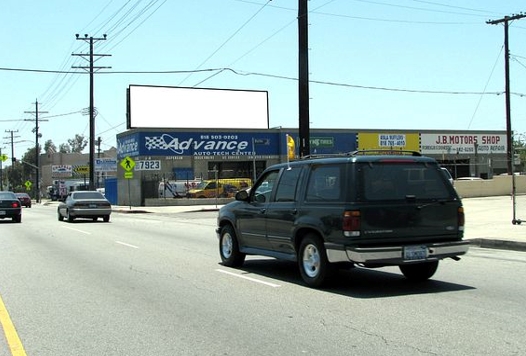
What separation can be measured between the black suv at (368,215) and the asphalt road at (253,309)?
51cm

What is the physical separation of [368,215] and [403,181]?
865 mm

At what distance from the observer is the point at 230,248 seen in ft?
37.1

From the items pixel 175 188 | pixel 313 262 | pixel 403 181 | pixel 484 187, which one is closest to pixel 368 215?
pixel 403 181

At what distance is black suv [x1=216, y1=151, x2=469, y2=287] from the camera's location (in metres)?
8.13

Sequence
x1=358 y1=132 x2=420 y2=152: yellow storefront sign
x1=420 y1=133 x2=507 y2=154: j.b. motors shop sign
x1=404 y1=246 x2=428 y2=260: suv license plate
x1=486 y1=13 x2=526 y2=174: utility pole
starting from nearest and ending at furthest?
x1=404 y1=246 x2=428 y2=260: suv license plate
x1=486 y1=13 x2=526 y2=174: utility pole
x1=358 y1=132 x2=420 y2=152: yellow storefront sign
x1=420 y1=133 x2=507 y2=154: j.b. motors shop sign

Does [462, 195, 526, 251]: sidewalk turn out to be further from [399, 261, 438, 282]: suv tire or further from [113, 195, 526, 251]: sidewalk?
[399, 261, 438, 282]: suv tire

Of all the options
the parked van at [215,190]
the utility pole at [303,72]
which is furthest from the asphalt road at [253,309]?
the parked van at [215,190]

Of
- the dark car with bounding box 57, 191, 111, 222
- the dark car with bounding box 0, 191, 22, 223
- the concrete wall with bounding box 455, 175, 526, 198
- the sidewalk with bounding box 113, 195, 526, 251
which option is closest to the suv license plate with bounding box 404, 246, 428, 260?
the sidewalk with bounding box 113, 195, 526, 251

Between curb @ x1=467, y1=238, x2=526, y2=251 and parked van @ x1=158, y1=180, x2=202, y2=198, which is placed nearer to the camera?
curb @ x1=467, y1=238, x2=526, y2=251

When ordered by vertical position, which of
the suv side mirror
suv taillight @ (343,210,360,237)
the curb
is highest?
the suv side mirror

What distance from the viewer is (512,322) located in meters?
6.57

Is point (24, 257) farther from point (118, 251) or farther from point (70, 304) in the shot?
point (70, 304)

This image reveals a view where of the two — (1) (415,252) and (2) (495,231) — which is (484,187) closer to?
(2) (495,231)

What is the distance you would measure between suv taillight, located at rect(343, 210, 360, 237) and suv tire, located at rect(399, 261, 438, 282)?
1.51 metres
